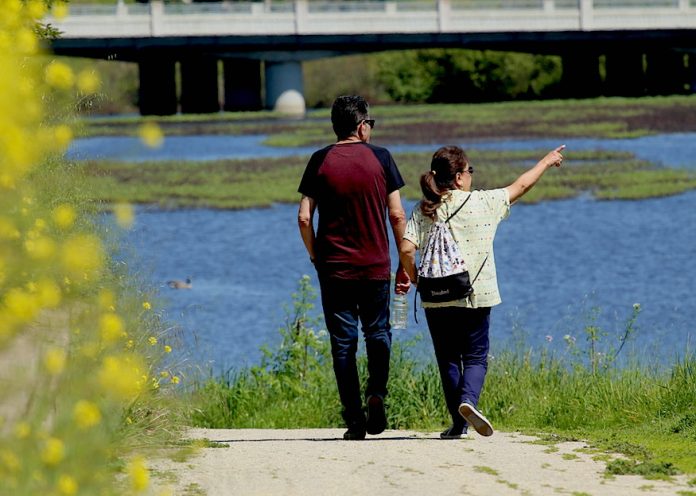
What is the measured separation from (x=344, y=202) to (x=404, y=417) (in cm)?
216

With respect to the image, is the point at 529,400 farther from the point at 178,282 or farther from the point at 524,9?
the point at 524,9

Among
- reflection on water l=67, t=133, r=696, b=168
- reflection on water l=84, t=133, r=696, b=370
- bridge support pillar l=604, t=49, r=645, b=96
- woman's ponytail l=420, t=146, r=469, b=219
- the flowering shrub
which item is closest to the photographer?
the flowering shrub

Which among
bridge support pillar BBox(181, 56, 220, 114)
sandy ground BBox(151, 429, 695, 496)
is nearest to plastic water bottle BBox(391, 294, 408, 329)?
sandy ground BBox(151, 429, 695, 496)

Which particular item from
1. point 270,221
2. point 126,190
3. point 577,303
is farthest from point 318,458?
point 126,190

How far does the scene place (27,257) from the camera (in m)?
4.89

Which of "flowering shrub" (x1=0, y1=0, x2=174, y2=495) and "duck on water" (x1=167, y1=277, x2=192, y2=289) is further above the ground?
"flowering shrub" (x1=0, y1=0, x2=174, y2=495)

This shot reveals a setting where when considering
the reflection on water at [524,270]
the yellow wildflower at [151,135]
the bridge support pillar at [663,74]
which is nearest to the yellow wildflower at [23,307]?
the yellow wildflower at [151,135]

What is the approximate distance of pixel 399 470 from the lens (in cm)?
662

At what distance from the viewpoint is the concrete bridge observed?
64875 millimetres

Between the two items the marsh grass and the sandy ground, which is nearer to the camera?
the sandy ground

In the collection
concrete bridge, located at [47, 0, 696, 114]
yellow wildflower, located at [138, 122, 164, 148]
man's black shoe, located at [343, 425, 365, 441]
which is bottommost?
man's black shoe, located at [343, 425, 365, 441]

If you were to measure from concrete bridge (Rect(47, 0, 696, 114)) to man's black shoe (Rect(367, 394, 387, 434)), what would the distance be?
56087 millimetres

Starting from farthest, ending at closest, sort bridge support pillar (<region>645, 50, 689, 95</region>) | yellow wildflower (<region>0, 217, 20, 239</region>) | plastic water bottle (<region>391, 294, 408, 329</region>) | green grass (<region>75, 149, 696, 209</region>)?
bridge support pillar (<region>645, 50, 689, 95</region>), green grass (<region>75, 149, 696, 209</region>), plastic water bottle (<region>391, 294, 408, 329</region>), yellow wildflower (<region>0, 217, 20, 239</region>)

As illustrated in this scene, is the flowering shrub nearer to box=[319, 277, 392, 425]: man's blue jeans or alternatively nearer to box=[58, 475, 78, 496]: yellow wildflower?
box=[58, 475, 78, 496]: yellow wildflower
